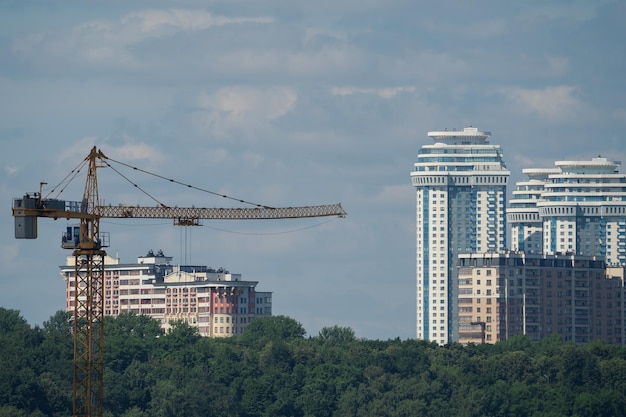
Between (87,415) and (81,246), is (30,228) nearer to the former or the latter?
(81,246)

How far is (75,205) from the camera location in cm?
19425

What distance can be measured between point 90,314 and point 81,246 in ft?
21.0

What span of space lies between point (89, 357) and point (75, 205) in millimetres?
15321

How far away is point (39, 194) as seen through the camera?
189 metres

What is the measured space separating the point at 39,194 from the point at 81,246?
259 inches

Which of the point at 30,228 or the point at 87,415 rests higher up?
the point at 30,228

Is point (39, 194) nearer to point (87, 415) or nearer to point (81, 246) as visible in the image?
point (81, 246)

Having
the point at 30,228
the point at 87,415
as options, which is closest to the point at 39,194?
the point at 30,228

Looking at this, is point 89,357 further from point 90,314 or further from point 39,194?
point 39,194

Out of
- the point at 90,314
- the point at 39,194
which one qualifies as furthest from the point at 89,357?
the point at 39,194

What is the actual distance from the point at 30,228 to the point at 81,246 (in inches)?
208

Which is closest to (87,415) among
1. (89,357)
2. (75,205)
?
(89,357)

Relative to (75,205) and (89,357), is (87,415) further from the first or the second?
(75,205)

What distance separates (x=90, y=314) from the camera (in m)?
187
